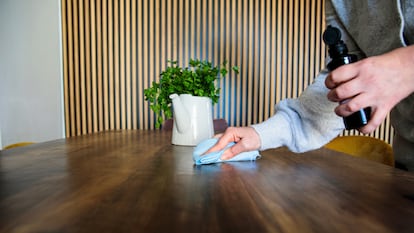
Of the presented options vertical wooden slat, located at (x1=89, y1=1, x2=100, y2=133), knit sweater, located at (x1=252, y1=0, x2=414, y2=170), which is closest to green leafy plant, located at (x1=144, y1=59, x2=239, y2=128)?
knit sweater, located at (x1=252, y1=0, x2=414, y2=170)

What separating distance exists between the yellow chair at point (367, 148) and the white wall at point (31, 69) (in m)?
2.78

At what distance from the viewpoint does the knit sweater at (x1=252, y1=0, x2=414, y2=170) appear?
832mm

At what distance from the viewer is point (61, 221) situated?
1.04ft

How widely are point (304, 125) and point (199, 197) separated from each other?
591mm

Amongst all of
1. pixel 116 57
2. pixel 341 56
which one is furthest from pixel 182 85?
pixel 116 57

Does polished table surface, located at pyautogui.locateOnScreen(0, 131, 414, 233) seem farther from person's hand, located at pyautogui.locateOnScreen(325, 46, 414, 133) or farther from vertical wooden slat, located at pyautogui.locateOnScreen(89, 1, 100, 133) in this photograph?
vertical wooden slat, located at pyautogui.locateOnScreen(89, 1, 100, 133)

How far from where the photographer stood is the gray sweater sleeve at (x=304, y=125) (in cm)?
88

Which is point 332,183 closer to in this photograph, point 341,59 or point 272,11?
point 341,59

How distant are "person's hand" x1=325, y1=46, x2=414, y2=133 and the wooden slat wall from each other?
2.65 meters

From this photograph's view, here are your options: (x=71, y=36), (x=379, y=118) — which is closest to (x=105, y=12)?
(x=71, y=36)

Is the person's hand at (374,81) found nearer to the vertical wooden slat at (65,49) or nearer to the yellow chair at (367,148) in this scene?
the yellow chair at (367,148)

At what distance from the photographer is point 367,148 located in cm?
153

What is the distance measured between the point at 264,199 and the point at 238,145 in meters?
0.38

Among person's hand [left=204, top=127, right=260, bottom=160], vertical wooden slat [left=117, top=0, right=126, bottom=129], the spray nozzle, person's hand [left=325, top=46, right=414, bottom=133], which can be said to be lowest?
person's hand [left=204, top=127, right=260, bottom=160]
